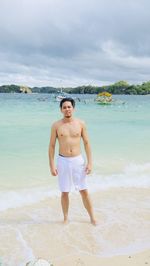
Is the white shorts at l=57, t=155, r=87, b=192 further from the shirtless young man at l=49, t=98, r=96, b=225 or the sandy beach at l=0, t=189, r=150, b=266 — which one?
the sandy beach at l=0, t=189, r=150, b=266

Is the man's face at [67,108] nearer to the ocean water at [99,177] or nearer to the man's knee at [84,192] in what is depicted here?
the man's knee at [84,192]

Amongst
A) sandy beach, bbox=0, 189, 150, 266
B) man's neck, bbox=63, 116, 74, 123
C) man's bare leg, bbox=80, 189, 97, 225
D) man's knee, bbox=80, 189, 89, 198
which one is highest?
man's neck, bbox=63, 116, 74, 123

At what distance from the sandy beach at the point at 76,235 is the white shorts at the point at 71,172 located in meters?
0.64

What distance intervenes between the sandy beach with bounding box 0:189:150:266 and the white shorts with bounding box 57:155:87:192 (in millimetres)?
Result: 638

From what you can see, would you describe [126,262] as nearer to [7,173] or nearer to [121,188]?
[121,188]

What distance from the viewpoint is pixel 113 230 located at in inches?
185

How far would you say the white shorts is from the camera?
182 inches

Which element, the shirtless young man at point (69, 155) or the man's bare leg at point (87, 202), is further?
the man's bare leg at point (87, 202)

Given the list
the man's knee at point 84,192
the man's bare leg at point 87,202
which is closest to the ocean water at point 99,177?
the man's bare leg at point 87,202

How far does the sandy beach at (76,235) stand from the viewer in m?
3.91

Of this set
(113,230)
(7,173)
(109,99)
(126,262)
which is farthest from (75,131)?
(109,99)

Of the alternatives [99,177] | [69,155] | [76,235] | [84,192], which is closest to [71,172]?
[69,155]

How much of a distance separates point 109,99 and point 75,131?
49545mm

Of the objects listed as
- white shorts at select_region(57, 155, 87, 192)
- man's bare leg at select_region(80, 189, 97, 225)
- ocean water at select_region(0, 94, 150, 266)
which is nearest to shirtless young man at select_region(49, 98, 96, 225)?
white shorts at select_region(57, 155, 87, 192)
